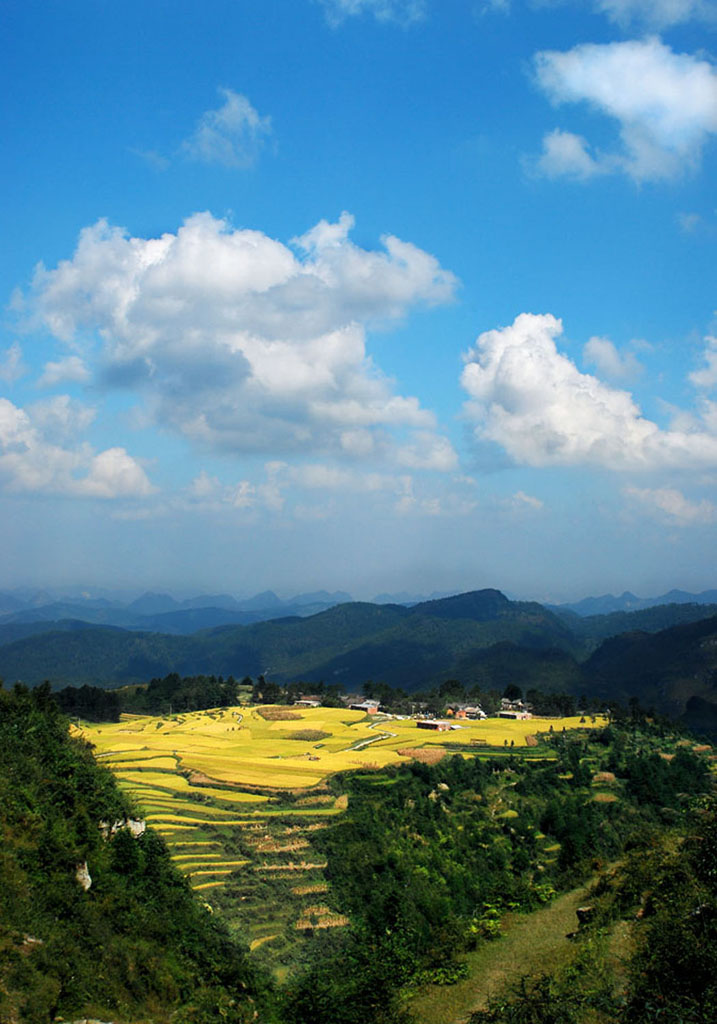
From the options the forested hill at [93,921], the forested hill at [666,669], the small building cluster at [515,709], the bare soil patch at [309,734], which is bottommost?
the forested hill at [666,669]

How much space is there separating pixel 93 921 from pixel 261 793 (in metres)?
12.9

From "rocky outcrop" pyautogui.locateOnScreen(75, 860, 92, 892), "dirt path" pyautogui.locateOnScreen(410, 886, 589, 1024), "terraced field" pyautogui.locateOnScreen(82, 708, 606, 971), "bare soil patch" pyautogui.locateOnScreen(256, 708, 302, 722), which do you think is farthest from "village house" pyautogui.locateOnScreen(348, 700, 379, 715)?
"rocky outcrop" pyautogui.locateOnScreen(75, 860, 92, 892)

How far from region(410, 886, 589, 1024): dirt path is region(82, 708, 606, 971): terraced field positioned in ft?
14.8

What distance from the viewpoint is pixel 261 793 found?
2925cm

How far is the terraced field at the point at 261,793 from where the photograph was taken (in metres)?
21.2

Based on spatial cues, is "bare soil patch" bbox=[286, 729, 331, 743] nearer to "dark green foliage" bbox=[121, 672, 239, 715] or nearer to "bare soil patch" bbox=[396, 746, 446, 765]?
"bare soil patch" bbox=[396, 746, 446, 765]

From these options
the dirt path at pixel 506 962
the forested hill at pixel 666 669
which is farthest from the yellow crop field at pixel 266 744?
the forested hill at pixel 666 669

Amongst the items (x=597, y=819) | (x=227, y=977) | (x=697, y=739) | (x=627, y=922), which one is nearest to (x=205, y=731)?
(x=597, y=819)

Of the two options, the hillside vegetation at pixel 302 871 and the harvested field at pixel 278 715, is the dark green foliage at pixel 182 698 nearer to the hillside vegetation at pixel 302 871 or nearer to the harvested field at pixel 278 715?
the harvested field at pixel 278 715

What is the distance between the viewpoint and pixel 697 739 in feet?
180

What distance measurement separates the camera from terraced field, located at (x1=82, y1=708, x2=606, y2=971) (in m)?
21.2

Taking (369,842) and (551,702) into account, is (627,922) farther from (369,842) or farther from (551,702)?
(551,702)

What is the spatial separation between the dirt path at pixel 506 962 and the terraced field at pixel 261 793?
452 cm

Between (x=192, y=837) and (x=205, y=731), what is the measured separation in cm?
2204
